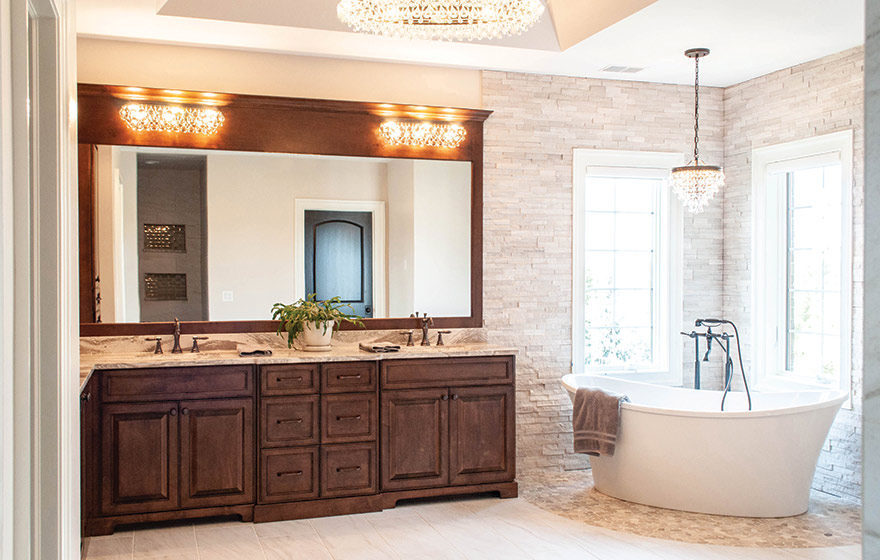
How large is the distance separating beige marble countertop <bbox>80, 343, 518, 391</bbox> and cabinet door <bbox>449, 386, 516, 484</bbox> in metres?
0.23

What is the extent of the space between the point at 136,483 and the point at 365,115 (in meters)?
2.50

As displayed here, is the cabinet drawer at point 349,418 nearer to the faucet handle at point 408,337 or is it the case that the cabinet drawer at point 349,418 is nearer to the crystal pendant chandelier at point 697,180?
the faucet handle at point 408,337

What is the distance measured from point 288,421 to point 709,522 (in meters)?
2.34

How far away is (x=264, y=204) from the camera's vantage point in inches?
188

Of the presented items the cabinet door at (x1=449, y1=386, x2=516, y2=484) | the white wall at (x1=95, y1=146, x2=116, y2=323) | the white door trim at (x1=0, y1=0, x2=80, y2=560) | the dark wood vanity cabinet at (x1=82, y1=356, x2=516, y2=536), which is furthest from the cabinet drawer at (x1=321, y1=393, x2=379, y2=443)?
the white door trim at (x1=0, y1=0, x2=80, y2=560)

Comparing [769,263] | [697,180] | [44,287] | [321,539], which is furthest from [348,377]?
[769,263]

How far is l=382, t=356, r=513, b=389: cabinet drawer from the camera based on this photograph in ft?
A: 15.0

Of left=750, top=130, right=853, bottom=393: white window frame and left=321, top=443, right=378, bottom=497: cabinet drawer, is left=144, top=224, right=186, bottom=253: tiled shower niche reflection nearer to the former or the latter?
→ left=321, top=443, right=378, bottom=497: cabinet drawer

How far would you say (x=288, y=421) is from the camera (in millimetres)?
4383

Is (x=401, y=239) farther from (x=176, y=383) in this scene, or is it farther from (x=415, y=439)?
(x=176, y=383)

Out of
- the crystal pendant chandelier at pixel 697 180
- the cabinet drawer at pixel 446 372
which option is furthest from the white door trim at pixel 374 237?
the crystal pendant chandelier at pixel 697 180

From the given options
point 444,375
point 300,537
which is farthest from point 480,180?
point 300,537

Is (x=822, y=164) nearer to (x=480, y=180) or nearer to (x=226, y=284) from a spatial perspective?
(x=480, y=180)

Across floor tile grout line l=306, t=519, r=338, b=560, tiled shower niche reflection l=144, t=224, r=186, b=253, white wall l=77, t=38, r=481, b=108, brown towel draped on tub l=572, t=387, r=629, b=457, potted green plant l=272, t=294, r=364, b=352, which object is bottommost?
floor tile grout line l=306, t=519, r=338, b=560
